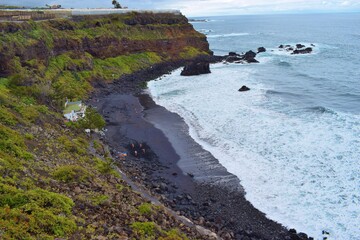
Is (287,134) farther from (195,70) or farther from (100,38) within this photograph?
(100,38)

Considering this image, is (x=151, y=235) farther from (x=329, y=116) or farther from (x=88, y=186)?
(x=329, y=116)

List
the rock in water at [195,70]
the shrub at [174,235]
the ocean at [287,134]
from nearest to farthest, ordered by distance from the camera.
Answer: the shrub at [174,235] < the ocean at [287,134] < the rock in water at [195,70]

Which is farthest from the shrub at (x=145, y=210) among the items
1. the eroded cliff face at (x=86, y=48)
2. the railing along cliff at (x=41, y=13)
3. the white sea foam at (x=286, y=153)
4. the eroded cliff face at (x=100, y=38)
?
the railing along cliff at (x=41, y=13)

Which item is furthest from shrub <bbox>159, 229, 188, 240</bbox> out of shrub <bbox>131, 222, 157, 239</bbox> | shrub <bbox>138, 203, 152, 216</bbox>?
shrub <bbox>138, 203, 152, 216</bbox>

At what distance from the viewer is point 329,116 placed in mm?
37375

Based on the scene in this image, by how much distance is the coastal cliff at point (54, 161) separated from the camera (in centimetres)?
1353

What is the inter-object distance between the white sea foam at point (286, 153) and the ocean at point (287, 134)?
0.06 meters

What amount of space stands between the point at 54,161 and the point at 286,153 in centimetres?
1799

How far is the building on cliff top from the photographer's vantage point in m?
33.6

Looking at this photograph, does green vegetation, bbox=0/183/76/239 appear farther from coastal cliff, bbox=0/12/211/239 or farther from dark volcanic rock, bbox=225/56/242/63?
dark volcanic rock, bbox=225/56/242/63

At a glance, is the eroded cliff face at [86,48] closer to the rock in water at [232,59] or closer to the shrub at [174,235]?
the rock in water at [232,59]

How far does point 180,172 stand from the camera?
26938 millimetres

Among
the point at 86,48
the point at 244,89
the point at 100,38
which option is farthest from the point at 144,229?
the point at 100,38

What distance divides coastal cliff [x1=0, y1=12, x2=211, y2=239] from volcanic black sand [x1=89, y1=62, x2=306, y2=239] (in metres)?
2.56
